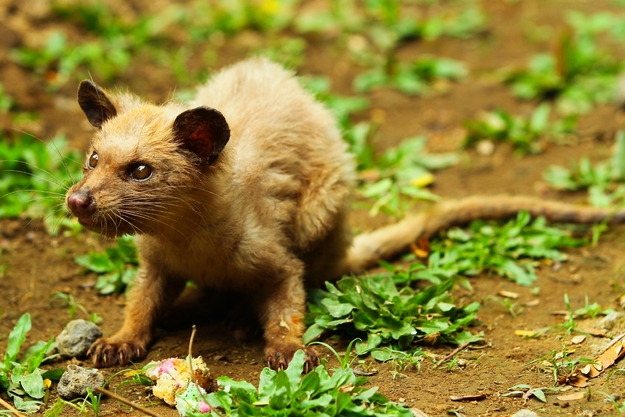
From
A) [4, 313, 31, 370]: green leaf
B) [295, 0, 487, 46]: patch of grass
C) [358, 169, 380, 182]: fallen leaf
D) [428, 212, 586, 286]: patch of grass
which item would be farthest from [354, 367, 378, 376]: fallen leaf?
[295, 0, 487, 46]: patch of grass

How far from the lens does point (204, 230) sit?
16.9 feet

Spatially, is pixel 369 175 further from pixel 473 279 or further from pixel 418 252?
pixel 473 279

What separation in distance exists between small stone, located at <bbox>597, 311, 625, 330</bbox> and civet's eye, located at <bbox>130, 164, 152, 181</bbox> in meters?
3.36

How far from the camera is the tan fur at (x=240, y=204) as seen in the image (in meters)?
4.83

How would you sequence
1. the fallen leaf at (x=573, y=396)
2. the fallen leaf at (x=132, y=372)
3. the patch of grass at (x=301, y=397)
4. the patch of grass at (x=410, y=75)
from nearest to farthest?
the patch of grass at (x=301, y=397) < the fallen leaf at (x=573, y=396) < the fallen leaf at (x=132, y=372) < the patch of grass at (x=410, y=75)

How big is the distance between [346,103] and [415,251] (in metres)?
3.21

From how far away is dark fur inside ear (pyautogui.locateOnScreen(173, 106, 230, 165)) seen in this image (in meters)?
4.82

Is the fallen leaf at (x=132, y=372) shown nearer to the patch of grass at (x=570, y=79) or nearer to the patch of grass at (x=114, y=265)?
the patch of grass at (x=114, y=265)

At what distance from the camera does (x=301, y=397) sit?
4309 millimetres

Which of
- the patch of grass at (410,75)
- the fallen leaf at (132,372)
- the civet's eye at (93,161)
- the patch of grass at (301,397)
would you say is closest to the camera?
the patch of grass at (301,397)

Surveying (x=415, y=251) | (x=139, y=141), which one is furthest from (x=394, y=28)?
(x=139, y=141)

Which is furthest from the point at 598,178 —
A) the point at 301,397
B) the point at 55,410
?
the point at 55,410

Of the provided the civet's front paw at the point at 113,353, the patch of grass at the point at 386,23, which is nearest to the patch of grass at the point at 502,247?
the civet's front paw at the point at 113,353

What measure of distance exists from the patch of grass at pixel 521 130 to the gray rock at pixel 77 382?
5361 mm
